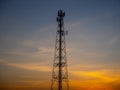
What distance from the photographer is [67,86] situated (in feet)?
192

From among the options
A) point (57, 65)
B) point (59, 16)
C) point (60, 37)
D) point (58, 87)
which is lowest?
point (58, 87)

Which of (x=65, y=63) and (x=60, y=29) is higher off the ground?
(x=60, y=29)

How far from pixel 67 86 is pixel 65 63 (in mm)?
4212

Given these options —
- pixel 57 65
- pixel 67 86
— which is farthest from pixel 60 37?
pixel 67 86

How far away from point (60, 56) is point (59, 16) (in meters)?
7.41

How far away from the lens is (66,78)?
58531 millimetres

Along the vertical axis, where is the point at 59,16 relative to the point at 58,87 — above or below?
above

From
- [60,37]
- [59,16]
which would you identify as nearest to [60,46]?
[60,37]

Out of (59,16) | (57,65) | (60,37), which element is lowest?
(57,65)

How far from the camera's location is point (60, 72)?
58312 millimetres

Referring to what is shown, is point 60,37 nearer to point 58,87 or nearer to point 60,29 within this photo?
point 60,29

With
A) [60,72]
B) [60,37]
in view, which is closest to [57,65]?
[60,72]

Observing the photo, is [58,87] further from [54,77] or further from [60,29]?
[60,29]

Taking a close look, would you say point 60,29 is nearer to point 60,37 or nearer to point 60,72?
point 60,37
